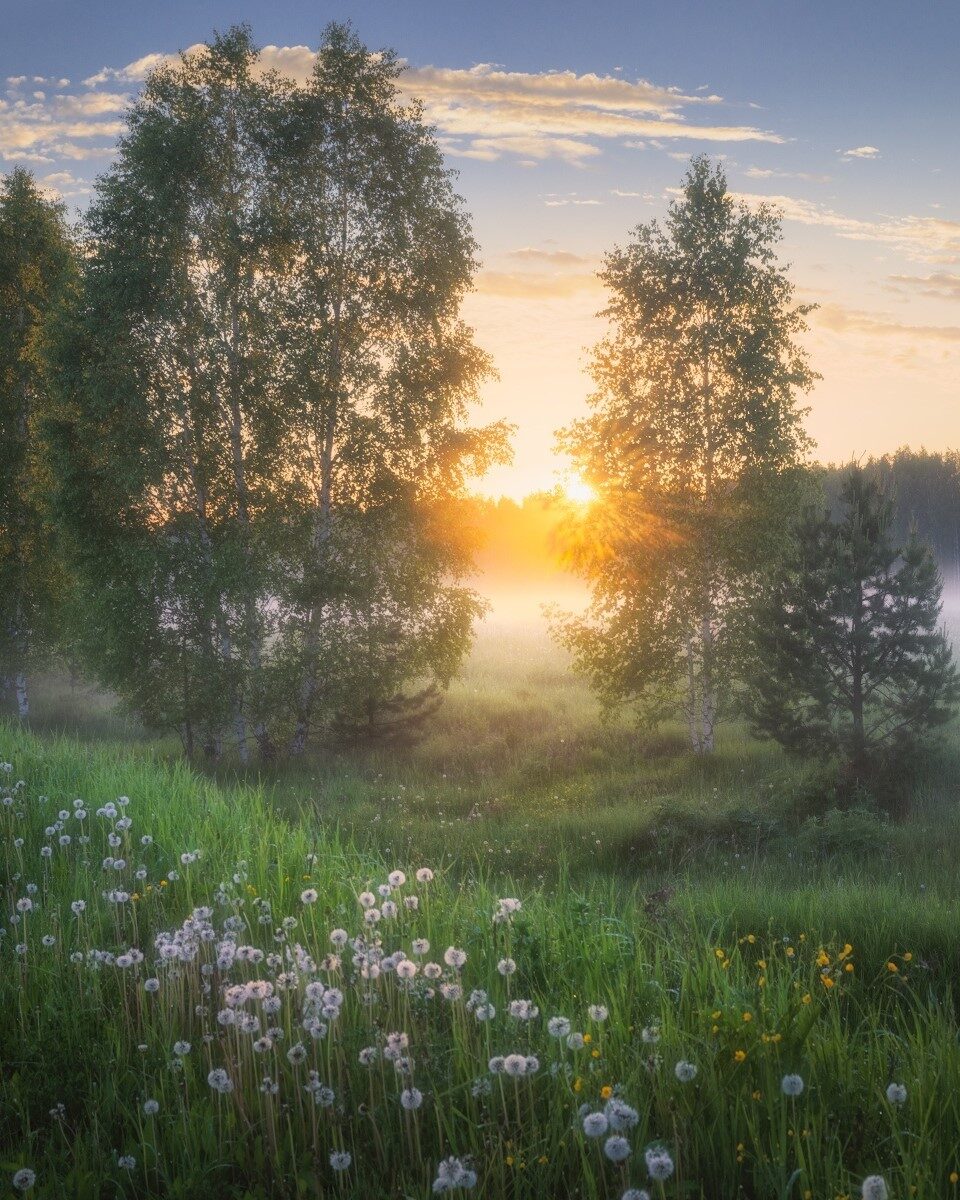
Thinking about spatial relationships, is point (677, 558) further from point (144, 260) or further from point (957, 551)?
point (957, 551)

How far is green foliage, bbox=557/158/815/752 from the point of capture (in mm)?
20469

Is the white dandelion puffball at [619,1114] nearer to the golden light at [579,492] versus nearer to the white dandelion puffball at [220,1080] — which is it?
the white dandelion puffball at [220,1080]

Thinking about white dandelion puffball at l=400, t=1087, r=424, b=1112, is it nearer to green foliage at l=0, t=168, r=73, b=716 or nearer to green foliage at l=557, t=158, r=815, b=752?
green foliage at l=557, t=158, r=815, b=752

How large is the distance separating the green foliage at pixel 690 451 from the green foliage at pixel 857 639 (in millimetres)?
3579

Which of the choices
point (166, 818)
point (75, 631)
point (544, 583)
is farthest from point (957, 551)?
point (166, 818)

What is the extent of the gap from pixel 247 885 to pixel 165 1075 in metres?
2.25

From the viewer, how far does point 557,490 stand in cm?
2153

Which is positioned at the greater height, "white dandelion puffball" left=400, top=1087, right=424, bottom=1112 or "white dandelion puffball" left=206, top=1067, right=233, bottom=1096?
"white dandelion puffball" left=400, top=1087, right=424, bottom=1112

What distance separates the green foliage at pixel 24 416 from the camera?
27.6 metres

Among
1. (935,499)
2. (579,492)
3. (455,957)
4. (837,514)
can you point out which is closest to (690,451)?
(579,492)

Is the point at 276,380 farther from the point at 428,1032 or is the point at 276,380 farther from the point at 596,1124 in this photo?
the point at 596,1124

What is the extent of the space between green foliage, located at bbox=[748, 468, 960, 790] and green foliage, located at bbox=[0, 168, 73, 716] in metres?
20.1

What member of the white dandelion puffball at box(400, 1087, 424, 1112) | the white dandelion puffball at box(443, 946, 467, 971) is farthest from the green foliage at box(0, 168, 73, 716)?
the white dandelion puffball at box(400, 1087, 424, 1112)

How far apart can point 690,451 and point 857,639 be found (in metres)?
6.32
